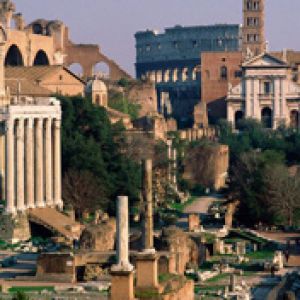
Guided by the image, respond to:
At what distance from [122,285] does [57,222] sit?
29.9 meters

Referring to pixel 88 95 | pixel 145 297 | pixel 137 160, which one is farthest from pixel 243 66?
pixel 145 297

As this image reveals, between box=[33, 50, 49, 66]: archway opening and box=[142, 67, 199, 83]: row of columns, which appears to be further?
box=[142, 67, 199, 83]: row of columns

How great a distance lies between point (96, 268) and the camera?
57.2 m

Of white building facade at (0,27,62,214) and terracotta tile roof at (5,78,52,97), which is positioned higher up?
terracotta tile roof at (5,78,52,97)

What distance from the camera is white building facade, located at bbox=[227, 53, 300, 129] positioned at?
14038 centimetres

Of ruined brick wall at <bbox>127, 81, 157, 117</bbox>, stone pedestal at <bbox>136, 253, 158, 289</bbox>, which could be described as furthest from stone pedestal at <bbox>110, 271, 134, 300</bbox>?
ruined brick wall at <bbox>127, 81, 157, 117</bbox>

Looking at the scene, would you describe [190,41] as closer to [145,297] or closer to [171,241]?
[171,241]

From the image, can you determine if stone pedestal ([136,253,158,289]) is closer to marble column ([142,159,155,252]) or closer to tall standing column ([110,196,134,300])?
marble column ([142,159,155,252])

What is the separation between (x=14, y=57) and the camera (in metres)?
111

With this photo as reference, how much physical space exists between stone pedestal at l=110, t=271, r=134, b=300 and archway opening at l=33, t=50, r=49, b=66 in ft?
250

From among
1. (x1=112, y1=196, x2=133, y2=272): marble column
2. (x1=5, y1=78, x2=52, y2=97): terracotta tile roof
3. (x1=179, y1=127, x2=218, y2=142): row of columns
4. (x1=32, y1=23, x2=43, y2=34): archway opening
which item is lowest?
(x1=112, y1=196, x2=133, y2=272): marble column

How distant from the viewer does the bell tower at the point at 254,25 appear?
15475 centimetres

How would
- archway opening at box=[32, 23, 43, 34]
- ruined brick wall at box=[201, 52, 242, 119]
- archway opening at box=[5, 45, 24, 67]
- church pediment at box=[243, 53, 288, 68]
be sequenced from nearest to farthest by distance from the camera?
archway opening at box=[5, 45, 24, 67] → archway opening at box=[32, 23, 43, 34] → church pediment at box=[243, 53, 288, 68] → ruined brick wall at box=[201, 52, 242, 119]

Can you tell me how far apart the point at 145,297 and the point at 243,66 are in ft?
322
